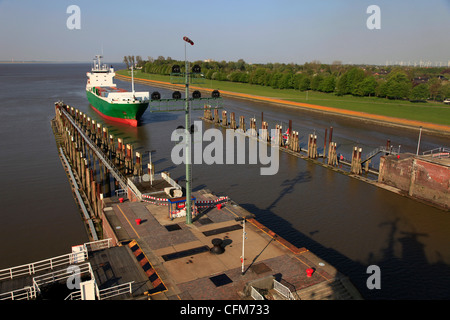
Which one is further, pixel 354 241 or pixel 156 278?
pixel 354 241

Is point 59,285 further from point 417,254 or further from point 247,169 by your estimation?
point 247,169

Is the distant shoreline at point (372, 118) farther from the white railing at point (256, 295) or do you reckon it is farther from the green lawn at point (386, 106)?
the white railing at point (256, 295)

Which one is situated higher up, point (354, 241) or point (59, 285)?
point (59, 285)

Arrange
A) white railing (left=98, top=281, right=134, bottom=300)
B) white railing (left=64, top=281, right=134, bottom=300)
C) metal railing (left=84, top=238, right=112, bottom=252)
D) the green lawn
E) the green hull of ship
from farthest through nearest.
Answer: the green lawn < the green hull of ship < metal railing (left=84, top=238, right=112, bottom=252) < white railing (left=98, top=281, right=134, bottom=300) < white railing (left=64, top=281, right=134, bottom=300)

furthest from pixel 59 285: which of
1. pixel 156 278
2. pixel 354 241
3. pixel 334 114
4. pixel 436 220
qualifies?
pixel 334 114

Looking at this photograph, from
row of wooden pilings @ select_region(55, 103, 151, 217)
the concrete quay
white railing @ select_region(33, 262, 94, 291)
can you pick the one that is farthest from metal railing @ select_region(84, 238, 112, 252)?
row of wooden pilings @ select_region(55, 103, 151, 217)

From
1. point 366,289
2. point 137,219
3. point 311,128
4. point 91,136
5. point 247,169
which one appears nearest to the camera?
point 366,289

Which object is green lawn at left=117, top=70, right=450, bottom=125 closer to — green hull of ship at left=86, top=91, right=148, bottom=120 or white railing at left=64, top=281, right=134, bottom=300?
green hull of ship at left=86, top=91, right=148, bottom=120
